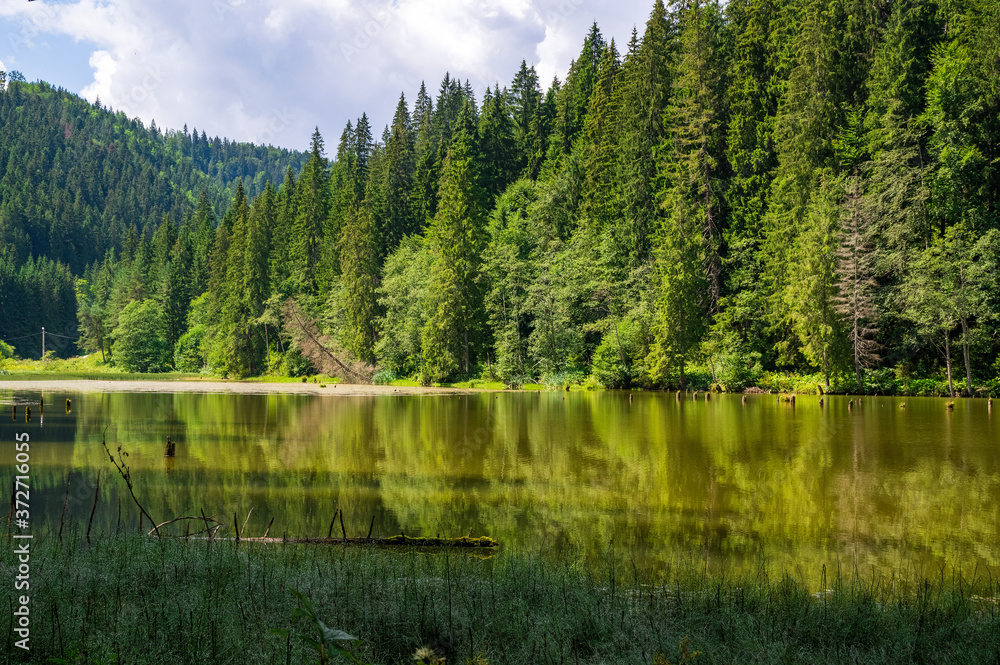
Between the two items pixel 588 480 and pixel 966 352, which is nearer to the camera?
pixel 588 480

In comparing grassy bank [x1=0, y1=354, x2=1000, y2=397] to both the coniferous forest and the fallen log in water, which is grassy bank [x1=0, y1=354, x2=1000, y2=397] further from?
the fallen log in water

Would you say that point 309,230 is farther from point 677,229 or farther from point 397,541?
point 397,541

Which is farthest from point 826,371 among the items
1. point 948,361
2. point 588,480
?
point 588,480

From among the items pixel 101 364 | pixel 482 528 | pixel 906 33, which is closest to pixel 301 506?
pixel 482 528

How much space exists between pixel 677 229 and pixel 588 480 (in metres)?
44.3

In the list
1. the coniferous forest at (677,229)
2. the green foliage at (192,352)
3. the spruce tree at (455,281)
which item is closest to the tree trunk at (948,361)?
the coniferous forest at (677,229)

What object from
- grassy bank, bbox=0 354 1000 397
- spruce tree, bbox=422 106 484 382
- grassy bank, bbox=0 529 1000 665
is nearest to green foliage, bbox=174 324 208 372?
grassy bank, bbox=0 354 1000 397

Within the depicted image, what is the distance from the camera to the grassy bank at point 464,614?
18.6 feet

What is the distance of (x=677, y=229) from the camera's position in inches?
2239

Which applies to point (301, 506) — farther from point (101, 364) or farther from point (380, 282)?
point (101, 364)

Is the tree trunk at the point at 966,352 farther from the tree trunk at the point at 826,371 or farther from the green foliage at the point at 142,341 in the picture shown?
the green foliage at the point at 142,341

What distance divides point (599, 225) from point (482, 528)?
185 feet

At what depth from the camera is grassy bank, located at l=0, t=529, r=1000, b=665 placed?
18.6 feet

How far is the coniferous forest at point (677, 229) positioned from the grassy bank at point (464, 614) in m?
44.1
